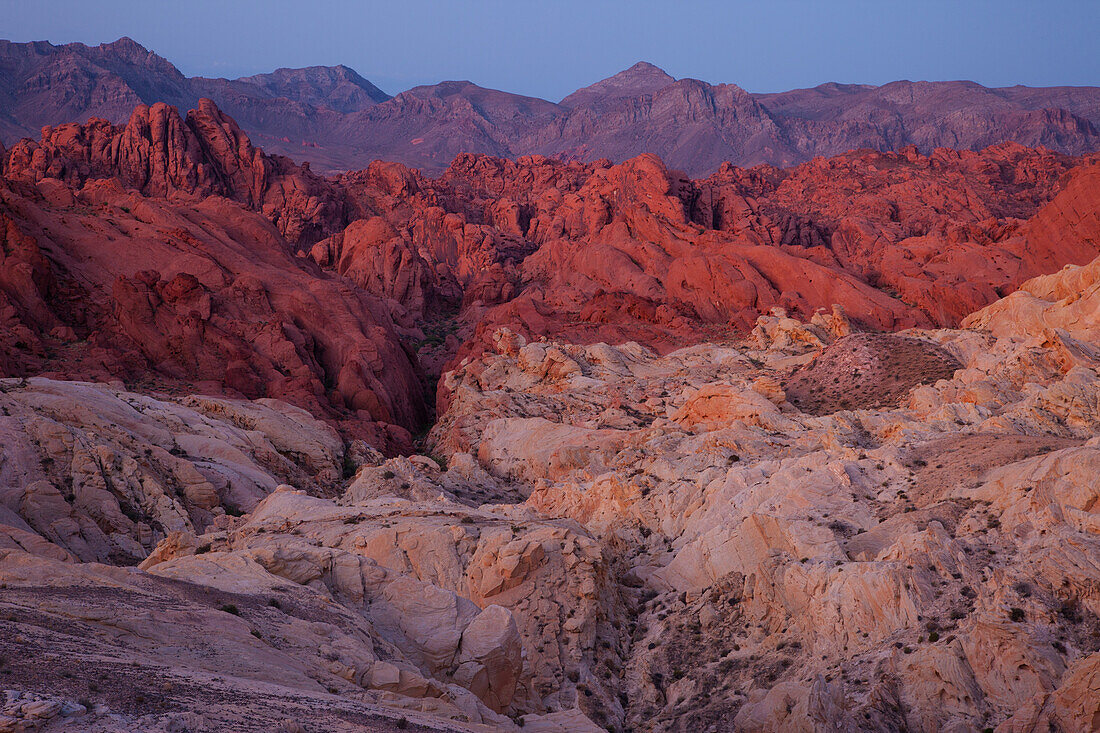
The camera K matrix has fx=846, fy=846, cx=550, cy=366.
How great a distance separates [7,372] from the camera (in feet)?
146

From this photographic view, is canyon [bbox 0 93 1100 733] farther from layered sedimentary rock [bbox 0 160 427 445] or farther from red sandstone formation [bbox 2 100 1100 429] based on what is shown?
red sandstone formation [bbox 2 100 1100 429]

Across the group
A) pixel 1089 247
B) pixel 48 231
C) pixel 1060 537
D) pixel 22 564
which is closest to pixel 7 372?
pixel 48 231

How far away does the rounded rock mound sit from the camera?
49.1 meters

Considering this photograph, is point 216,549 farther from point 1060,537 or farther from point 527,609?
point 1060,537

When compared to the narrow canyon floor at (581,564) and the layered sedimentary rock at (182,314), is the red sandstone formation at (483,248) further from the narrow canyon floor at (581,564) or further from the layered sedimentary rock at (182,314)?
the narrow canyon floor at (581,564)

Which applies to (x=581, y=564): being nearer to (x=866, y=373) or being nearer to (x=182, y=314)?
(x=866, y=373)

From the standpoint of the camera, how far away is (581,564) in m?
26.5

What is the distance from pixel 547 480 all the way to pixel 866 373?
22673 millimetres

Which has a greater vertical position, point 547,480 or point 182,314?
point 182,314

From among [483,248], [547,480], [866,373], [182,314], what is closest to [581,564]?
[547,480]

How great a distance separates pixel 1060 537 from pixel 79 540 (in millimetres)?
28890

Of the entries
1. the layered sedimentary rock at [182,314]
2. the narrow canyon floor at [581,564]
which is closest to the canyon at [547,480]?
the narrow canyon floor at [581,564]

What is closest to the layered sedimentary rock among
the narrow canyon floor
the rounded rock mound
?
the narrow canyon floor

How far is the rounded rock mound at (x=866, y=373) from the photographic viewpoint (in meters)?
49.1
